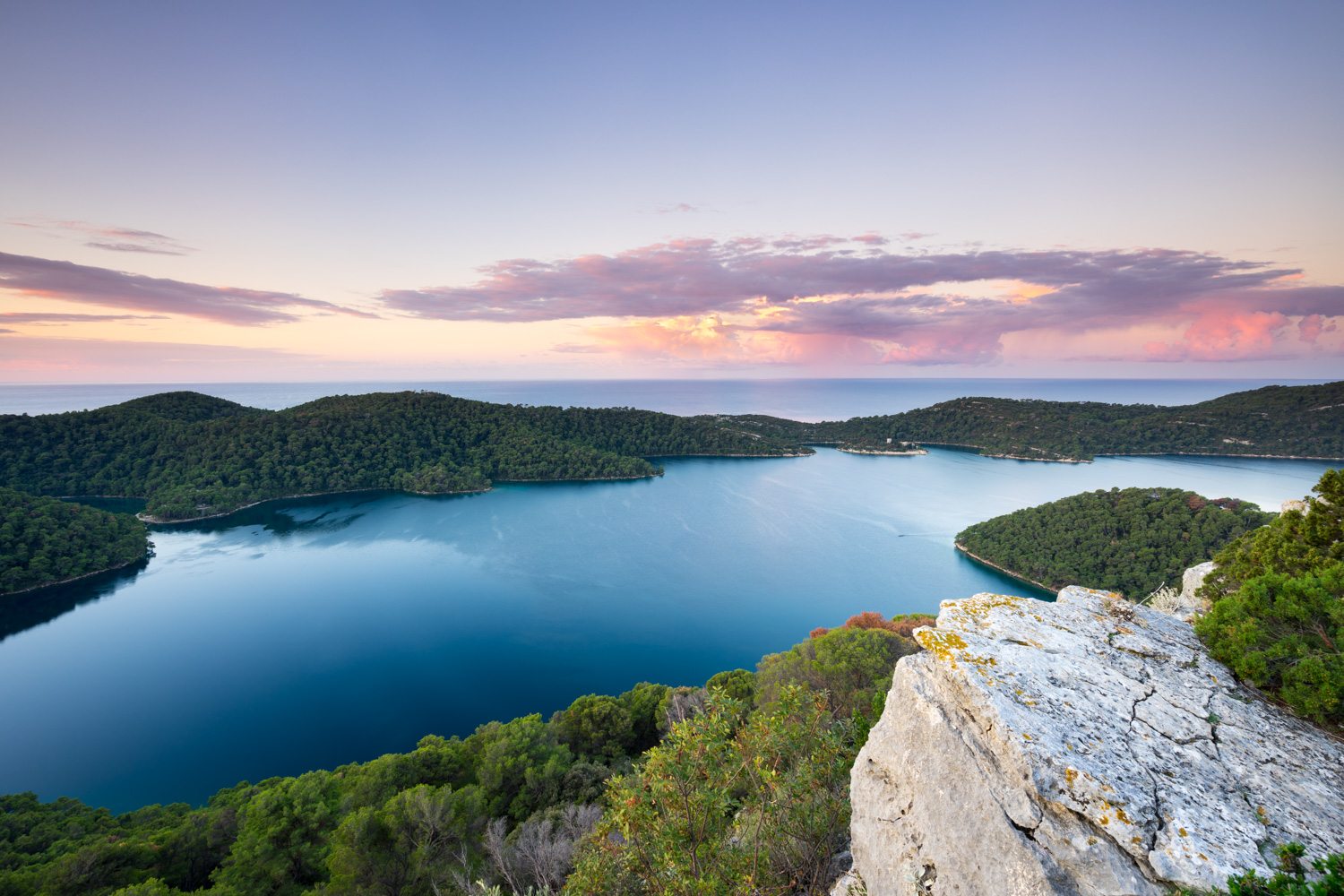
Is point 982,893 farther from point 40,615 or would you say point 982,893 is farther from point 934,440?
point 934,440

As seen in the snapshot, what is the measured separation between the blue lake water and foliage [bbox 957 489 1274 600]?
15.0ft

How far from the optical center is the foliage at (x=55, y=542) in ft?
165

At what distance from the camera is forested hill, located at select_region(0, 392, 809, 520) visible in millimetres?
82750

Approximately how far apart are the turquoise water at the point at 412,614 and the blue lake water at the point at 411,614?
0.22 m

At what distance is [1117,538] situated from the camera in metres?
50.3

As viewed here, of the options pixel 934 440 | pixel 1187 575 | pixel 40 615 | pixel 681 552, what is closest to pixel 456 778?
pixel 1187 575

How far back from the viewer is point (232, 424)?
96375 millimetres

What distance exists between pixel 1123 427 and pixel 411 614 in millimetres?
160024

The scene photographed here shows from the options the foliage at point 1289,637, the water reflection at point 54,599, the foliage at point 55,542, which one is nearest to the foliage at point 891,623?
the foliage at point 1289,637

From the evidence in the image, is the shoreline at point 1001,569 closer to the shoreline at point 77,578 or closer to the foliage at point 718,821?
the foliage at point 718,821

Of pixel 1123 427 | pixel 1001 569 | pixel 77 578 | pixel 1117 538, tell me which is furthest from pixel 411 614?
pixel 1123 427

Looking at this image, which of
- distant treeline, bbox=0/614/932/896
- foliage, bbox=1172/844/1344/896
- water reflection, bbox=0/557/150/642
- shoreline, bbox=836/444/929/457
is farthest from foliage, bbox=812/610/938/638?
shoreline, bbox=836/444/929/457

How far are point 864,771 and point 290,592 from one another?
62.9 meters

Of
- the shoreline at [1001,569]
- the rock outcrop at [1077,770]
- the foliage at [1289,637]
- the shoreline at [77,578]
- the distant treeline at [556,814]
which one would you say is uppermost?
the foliage at [1289,637]
